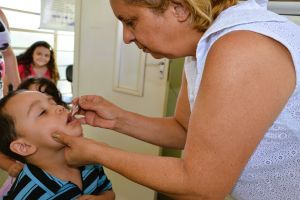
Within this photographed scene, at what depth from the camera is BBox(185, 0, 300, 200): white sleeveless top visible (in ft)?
1.92

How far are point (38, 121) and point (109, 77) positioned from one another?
1.32 meters

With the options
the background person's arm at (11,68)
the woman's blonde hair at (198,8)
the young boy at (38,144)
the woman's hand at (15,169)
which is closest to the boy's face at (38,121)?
the young boy at (38,144)

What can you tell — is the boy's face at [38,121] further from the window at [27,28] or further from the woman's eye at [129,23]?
the window at [27,28]

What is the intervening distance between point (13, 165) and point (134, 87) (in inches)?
43.1

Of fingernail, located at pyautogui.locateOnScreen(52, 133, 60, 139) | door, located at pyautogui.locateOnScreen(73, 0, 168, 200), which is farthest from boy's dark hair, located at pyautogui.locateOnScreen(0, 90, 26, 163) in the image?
door, located at pyautogui.locateOnScreen(73, 0, 168, 200)

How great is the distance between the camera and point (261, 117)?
55cm

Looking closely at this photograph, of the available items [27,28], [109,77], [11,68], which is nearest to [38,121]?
[11,68]

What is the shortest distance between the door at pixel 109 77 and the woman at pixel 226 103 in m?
1.17

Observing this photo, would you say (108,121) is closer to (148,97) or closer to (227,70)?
(227,70)

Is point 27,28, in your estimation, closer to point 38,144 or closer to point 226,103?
point 38,144

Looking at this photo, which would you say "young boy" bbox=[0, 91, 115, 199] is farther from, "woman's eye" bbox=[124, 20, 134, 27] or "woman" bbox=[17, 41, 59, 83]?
"woman" bbox=[17, 41, 59, 83]

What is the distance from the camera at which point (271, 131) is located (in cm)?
63

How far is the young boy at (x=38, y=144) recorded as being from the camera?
3.08ft

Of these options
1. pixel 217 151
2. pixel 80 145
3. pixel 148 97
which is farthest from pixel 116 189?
pixel 217 151
